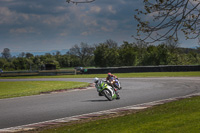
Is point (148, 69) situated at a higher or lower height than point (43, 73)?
higher

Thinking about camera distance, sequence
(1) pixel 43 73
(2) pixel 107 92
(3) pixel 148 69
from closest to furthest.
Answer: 1. (2) pixel 107 92
2. (3) pixel 148 69
3. (1) pixel 43 73

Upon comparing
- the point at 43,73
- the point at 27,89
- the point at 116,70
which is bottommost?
the point at 27,89

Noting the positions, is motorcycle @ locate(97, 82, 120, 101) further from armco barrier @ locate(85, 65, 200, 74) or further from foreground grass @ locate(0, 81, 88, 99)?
armco barrier @ locate(85, 65, 200, 74)

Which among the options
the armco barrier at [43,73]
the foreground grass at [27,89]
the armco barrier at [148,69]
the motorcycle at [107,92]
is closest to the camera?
the motorcycle at [107,92]

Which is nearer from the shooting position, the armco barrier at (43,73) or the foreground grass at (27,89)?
the foreground grass at (27,89)

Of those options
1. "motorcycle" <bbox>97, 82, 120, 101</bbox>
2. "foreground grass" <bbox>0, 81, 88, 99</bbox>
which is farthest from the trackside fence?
"motorcycle" <bbox>97, 82, 120, 101</bbox>

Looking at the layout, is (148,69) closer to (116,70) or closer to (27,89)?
(116,70)

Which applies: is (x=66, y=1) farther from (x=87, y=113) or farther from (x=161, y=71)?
(x=161, y=71)

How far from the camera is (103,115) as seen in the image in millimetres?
9867

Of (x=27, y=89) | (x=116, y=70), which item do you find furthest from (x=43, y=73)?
(x=27, y=89)

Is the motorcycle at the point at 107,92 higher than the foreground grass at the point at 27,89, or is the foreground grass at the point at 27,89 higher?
the motorcycle at the point at 107,92

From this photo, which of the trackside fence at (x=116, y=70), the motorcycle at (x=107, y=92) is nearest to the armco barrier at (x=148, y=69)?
the trackside fence at (x=116, y=70)

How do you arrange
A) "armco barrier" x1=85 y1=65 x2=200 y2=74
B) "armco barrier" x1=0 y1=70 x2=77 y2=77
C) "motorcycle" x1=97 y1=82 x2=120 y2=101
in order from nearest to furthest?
1. "motorcycle" x1=97 y1=82 x2=120 y2=101
2. "armco barrier" x1=85 y1=65 x2=200 y2=74
3. "armco barrier" x1=0 y1=70 x2=77 y2=77

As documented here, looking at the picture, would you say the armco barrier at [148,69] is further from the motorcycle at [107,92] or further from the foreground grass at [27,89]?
the motorcycle at [107,92]
